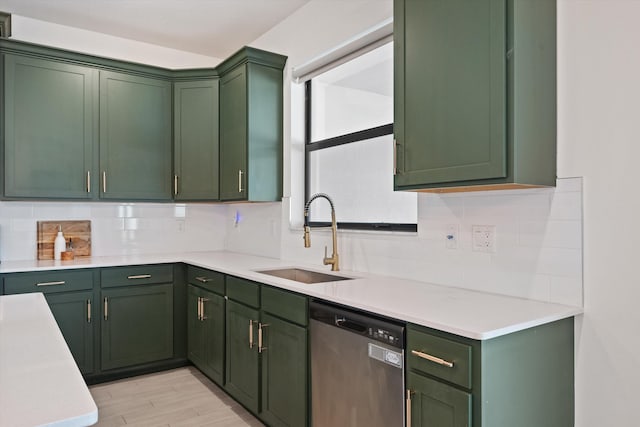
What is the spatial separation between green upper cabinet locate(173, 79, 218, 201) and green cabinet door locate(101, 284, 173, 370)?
864 millimetres

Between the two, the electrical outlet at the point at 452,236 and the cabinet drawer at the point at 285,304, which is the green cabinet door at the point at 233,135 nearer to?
the cabinet drawer at the point at 285,304

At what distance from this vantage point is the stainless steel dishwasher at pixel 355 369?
1.69 metres

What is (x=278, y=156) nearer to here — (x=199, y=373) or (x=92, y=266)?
(x=92, y=266)

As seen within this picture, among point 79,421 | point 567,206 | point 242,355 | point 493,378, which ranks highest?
point 567,206

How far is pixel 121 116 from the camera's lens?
11.9 feet

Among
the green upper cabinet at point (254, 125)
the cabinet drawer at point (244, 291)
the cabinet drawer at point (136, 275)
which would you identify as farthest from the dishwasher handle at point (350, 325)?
the cabinet drawer at point (136, 275)

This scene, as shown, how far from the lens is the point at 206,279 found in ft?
10.6

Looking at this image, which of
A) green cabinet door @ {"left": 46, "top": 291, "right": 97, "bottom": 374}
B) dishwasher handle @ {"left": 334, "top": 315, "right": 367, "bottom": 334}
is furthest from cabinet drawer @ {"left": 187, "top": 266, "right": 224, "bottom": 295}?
dishwasher handle @ {"left": 334, "top": 315, "right": 367, "bottom": 334}

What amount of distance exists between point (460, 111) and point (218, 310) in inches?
81.2

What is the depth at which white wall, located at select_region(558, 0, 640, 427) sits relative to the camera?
1.59 meters

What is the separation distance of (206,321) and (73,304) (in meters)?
0.93

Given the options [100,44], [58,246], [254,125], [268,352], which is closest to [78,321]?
[58,246]

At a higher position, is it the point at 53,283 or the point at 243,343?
the point at 53,283

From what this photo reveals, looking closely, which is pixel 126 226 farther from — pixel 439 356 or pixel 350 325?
pixel 439 356
